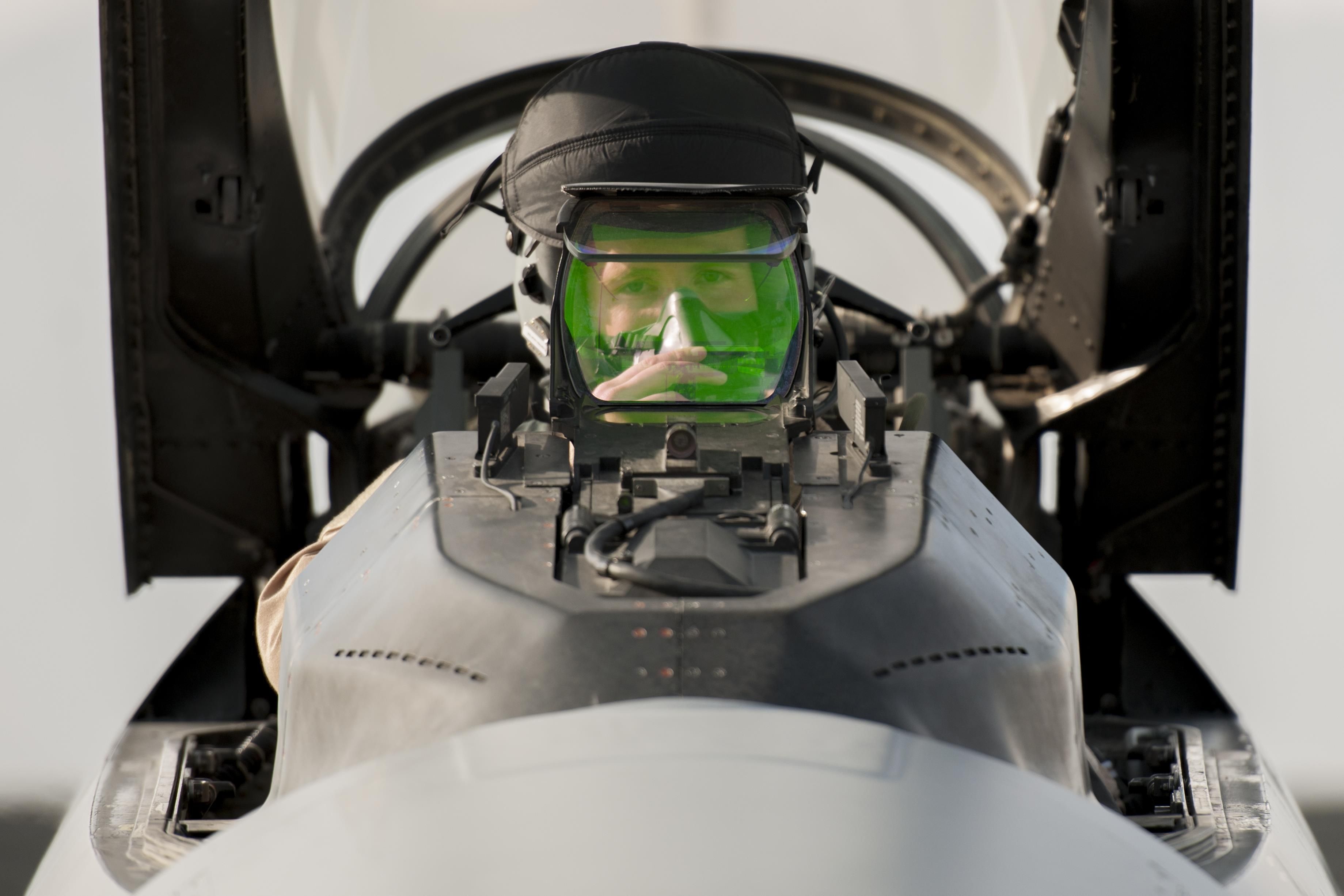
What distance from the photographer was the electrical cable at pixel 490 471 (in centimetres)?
229

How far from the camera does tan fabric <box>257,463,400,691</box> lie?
290 centimetres

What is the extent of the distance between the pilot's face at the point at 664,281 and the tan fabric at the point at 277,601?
0.57m

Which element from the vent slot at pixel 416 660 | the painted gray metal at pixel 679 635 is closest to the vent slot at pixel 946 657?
the painted gray metal at pixel 679 635

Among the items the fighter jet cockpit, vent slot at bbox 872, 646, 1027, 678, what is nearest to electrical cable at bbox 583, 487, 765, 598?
the fighter jet cockpit

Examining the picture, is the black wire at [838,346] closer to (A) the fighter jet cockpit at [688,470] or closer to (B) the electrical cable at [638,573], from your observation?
(A) the fighter jet cockpit at [688,470]

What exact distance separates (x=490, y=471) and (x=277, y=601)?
32.3 inches

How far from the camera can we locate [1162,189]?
4133mm

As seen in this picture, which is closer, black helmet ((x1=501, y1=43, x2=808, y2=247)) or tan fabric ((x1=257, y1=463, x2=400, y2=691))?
tan fabric ((x1=257, y1=463, x2=400, y2=691))

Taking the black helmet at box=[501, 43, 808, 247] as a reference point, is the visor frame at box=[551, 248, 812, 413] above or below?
below

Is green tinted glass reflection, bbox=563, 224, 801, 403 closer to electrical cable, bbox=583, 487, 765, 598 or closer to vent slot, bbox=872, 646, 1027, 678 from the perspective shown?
electrical cable, bbox=583, 487, 765, 598

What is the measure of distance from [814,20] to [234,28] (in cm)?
218

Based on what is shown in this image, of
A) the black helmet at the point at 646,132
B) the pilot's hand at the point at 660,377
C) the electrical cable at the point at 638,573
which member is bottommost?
the electrical cable at the point at 638,573

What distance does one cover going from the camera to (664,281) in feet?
9.86

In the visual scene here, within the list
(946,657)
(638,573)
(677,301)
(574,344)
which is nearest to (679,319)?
(677,301)
